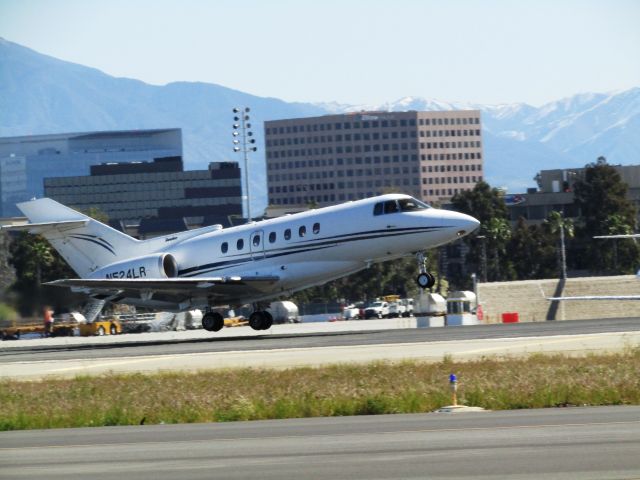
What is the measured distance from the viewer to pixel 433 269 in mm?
124562

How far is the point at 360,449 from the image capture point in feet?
53.1

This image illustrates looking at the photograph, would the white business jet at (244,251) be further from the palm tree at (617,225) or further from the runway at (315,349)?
the palm tree at (617,225)

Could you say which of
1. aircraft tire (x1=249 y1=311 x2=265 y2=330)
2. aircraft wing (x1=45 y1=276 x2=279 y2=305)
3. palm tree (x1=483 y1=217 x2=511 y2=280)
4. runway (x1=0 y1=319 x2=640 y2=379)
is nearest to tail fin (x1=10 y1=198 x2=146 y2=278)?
aircraft wing (x1=45 y1=276 x2=279 y2=305)

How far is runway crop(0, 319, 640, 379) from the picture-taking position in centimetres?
3278

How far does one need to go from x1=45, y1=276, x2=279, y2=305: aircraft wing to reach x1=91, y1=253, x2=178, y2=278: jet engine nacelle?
52cm

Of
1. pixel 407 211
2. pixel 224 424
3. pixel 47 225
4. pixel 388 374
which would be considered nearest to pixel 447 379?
pixel 388 374

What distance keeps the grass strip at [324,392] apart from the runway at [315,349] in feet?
12.4

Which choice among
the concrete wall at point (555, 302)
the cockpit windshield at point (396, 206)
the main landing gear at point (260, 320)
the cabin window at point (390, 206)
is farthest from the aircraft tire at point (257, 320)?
the concrete wall at point (555, 302)

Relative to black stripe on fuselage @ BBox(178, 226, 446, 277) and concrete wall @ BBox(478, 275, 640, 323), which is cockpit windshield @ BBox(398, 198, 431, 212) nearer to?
black stripe on fuselage @ BBox(178, 226, 446, 277)

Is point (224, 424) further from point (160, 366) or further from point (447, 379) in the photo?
point (160, 366)

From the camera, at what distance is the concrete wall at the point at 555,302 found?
7231cm

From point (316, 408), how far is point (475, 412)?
117 inches

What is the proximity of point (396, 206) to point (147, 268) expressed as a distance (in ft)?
34.3

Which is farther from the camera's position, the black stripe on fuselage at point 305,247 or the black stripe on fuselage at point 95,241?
the black stripe on fuselage at point 95,241
